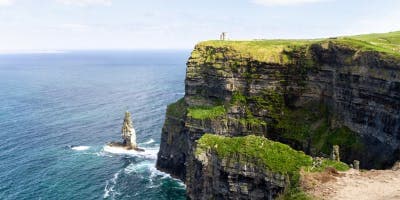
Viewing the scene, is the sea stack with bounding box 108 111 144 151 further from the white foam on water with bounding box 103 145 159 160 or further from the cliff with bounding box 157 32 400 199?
the cliff with bounding box 157 32 400 199

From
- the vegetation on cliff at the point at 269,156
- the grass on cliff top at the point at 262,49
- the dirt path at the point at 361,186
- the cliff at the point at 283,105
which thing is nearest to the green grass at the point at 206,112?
the cliff at the point at 283,105

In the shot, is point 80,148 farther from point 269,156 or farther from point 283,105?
point 269,156

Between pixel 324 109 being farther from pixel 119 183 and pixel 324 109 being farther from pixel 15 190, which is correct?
pixel 15 190

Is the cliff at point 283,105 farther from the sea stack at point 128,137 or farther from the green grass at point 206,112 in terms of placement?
the sea stack at point 128,137

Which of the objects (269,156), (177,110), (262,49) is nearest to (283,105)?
(262,49)

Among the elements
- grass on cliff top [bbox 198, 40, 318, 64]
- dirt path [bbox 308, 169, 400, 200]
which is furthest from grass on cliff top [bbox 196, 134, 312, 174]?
grass on cliff top [bbox 198, 40, 318, 64]
